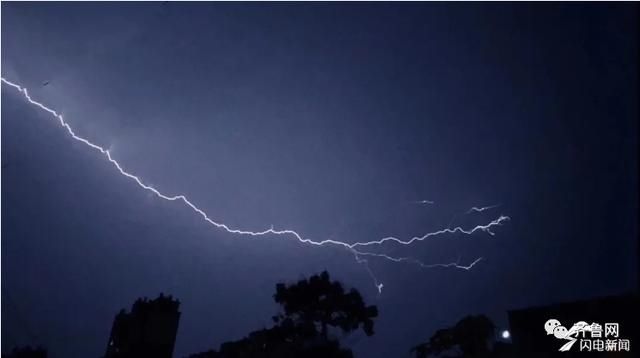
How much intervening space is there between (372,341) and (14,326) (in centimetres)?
10464

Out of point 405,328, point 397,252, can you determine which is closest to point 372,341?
point 405,328

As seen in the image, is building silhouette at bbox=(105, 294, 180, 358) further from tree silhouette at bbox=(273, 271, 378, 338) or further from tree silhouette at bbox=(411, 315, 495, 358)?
tree silhouette at bbox=(411, 315, 495, 358)

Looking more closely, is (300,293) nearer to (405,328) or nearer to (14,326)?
(14,326)

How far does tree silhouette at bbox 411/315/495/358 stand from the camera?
22141 millimetres

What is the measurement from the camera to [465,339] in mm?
22438

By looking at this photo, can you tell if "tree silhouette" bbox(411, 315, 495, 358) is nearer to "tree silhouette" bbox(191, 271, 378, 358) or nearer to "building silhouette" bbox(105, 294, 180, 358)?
"tree silhouette" bbox(191, 271, 378, 358)

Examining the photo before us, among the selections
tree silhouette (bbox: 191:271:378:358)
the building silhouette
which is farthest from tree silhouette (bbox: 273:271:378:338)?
the building silhouette

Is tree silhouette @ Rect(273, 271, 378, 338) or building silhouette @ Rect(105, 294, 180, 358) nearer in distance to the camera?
building silhouette @ Rect(105, 294, 180, 358)

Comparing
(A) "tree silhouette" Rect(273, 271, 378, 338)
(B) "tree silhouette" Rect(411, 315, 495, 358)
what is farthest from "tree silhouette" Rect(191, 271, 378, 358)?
(B) "tree silhouette" Rect(411, 315, 495, 358)

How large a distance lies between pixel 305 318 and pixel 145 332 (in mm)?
8186

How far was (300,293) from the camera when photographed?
24266 mm

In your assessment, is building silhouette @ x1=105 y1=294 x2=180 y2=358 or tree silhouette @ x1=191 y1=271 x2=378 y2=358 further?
tree silhouette @ x1=191 y1=271 x2=378 y2=358

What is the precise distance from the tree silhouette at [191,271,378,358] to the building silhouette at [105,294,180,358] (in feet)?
12.5

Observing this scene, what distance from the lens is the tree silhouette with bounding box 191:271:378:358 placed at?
73.2 ft
